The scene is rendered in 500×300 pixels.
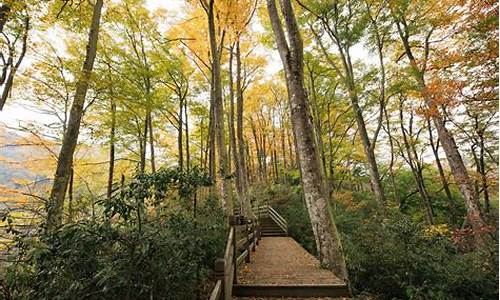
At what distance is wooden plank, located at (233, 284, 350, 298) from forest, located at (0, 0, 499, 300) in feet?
1.27

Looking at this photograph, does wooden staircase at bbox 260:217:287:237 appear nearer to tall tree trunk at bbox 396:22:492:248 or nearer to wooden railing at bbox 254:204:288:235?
wooden railing at bbox 254:204:288:235

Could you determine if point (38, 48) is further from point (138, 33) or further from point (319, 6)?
point (319, 6)

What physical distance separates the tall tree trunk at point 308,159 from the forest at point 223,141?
28 millimetres

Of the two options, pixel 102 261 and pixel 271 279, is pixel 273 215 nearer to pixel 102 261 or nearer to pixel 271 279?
pixel 271 279

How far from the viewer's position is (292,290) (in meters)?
3.71

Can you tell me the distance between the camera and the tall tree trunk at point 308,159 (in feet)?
14.3

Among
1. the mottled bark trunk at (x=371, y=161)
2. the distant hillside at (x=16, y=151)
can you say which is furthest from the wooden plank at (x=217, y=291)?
the distant hillside at (x=16, y=151)

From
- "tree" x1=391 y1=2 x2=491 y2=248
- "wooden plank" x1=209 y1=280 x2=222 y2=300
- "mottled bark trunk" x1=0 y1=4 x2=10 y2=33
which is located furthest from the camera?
"tree" x1=391 y1=2 x2=491 y2=248

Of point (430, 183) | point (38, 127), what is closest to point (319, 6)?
point (38, 127)

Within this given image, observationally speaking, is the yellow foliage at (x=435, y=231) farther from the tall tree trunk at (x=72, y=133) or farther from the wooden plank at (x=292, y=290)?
the tall tree trunk at (x=72, y=133)

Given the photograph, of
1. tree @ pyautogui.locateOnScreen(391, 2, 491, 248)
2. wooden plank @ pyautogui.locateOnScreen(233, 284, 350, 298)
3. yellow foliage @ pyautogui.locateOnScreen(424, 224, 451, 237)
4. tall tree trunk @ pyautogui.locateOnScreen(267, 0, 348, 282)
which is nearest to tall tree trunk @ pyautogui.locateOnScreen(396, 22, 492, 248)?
tree @ pyautogui.locateOnScreen(391, 2, 491, 248)

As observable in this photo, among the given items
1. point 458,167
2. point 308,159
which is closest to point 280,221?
point 458,167

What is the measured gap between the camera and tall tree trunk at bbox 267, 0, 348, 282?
4352mm

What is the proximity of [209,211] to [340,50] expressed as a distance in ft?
28.6
